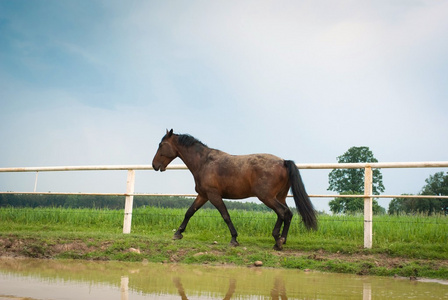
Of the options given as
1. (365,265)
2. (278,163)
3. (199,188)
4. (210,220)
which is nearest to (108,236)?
(199,188)

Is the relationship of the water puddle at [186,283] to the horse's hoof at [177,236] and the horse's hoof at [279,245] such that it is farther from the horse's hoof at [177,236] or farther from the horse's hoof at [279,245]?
the horse's hoof at [177,236]

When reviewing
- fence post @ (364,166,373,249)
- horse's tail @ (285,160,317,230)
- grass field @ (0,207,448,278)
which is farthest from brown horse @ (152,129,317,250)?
fence post @ (364,166,373,249)

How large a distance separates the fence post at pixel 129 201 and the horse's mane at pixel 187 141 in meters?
1.61

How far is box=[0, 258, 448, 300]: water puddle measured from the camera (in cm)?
348

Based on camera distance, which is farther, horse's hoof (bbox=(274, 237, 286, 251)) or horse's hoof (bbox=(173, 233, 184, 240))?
horse's hoof (bbox=(173, 233, 184, 240))

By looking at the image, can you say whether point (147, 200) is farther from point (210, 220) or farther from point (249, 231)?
point (249, 231)

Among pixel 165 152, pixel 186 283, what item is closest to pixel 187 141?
pixel 165 152

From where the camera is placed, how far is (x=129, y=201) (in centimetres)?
879

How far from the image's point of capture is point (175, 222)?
30.6 feet

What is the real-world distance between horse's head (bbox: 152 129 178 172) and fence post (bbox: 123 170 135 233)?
3.64 ft

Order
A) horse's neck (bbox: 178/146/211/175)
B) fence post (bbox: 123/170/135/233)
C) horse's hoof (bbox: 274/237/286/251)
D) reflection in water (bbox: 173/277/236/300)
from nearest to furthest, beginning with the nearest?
1. reflection in water (bbox: 173/277/236/300)
2. horse's hoof (bbox: 274/237/286/251)
3. horse's neck (bbox: 178/146/211/175)
4. fence post (bbox: 123/170/135/233)

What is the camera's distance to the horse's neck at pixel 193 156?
759cm

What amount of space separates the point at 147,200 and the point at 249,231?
2.68m

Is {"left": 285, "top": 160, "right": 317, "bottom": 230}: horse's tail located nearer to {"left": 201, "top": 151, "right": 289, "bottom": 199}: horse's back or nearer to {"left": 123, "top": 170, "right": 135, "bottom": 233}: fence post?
{"left": 201, "top": 151, "right": 289, "bottom": 199}: horse's back
